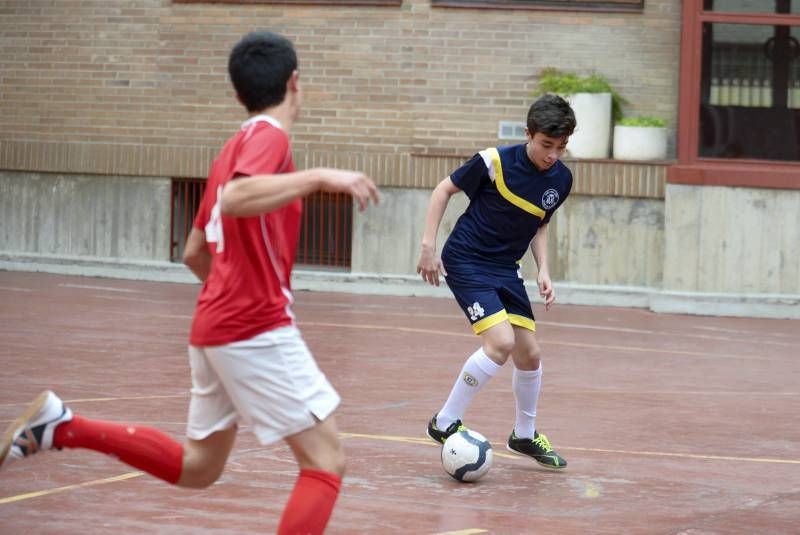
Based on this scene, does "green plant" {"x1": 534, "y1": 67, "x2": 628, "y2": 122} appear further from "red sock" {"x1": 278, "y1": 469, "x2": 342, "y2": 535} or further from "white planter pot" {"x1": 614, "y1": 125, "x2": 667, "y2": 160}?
"red sock" {"x1": 278, "y1": 469, "x2": 342, "y2": 535}

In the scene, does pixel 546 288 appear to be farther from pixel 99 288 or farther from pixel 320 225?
pixel 320 225

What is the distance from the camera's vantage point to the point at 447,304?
1741 centimetres

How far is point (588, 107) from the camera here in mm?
17438

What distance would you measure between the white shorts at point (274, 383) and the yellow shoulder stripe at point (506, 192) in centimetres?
326

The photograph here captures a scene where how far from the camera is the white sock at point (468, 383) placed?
7828 millimetres

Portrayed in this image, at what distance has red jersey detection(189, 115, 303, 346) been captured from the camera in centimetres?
483

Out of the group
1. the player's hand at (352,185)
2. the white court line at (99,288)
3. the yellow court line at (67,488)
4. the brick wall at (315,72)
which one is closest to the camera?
the player's hand at (352,185)

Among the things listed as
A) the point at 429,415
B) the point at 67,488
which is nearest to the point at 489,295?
the point at 429,415

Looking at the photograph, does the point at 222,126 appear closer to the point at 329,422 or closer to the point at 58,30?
the point at 58,30

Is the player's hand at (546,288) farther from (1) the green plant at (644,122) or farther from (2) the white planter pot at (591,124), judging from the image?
(1) the green plant at (644,122)

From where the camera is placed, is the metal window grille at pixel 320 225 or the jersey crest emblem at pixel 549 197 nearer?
the jersey crest emblem at pixel 549 197

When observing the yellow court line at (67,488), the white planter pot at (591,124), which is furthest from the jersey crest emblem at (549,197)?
the white planter pot at (591,124)

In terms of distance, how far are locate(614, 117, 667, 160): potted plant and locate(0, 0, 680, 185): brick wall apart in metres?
0.46

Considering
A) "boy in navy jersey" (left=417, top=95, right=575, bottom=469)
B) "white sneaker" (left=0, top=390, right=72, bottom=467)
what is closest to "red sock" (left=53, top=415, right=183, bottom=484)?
"white sneaker" (left=0, top=390, right=72, bottom=467)
